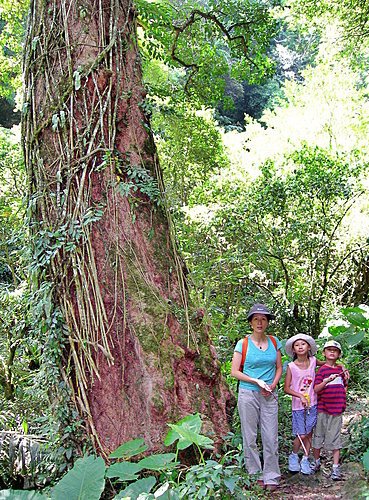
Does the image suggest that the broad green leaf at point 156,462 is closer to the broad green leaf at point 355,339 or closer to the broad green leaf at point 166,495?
the broad green leaf at point 166,495

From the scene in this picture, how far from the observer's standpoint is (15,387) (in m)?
5.33

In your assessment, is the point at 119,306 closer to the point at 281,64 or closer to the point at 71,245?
the point at 71,245

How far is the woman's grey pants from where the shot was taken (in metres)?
3.41

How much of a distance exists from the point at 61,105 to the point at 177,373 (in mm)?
2080

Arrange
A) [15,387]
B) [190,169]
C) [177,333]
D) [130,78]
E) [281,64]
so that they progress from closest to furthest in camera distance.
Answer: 1. [177,333]
2. [130,78]
3. [15,387]
4. [190,169]
5. [281,64]

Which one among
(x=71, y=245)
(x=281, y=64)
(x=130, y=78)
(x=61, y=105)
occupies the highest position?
(x=281, y=64)

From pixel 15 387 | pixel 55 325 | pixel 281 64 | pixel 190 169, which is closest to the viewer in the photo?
pixel 55 325

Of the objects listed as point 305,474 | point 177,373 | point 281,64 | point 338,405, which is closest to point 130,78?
point 177,373

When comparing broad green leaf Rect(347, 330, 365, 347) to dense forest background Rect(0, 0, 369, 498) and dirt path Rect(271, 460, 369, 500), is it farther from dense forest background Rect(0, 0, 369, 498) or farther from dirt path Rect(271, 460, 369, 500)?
dirt path Rect(271, 460, 369, 500)

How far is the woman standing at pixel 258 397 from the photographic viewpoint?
11.2ft

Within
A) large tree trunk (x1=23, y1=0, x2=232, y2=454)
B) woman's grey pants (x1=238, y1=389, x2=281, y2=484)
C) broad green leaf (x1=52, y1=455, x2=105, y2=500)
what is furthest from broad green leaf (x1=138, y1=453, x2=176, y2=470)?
woman's grey pants (x1=238, y1=389, x2=281, y2=484)

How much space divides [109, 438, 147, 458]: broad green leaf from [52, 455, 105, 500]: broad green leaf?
26.1 inches

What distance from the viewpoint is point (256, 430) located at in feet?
11.3

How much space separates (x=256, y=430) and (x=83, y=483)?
150cm
